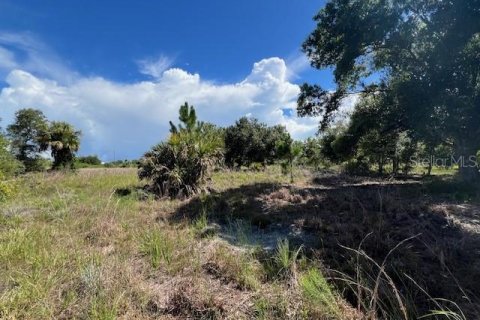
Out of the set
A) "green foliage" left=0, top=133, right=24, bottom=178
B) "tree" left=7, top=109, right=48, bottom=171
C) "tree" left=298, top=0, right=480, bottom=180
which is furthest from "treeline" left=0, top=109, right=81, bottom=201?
"tree" left=298, top=0, right=480, bottom=180

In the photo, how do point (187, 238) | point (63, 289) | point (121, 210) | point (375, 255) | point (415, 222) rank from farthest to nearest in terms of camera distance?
point (121, 210)
point (415, 222)
point (187, 238)
point (375, 255)
point (63, 289)

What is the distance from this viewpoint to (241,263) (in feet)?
→ 12.9

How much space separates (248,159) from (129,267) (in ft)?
102

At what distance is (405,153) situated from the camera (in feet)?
66.4

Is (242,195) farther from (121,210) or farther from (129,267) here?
(129,267)

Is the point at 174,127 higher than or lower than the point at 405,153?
higher

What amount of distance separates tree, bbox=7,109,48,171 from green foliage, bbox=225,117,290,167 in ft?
54.6

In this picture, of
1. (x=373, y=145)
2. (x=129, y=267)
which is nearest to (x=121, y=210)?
(x=129, y=267)

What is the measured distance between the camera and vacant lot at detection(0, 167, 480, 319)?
9.84ft

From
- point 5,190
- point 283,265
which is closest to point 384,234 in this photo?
point 283,265

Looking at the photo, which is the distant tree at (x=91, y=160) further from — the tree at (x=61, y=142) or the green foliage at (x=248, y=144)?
the green foliage at (x=248, y=144)

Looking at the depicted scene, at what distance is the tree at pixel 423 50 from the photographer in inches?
402

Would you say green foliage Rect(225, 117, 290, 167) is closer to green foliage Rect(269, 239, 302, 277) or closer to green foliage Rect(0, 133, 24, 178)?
green foliage Rect(0, 133, 24, 178)

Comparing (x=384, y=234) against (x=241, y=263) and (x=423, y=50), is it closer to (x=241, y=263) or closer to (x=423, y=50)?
(x=241, y=263)
